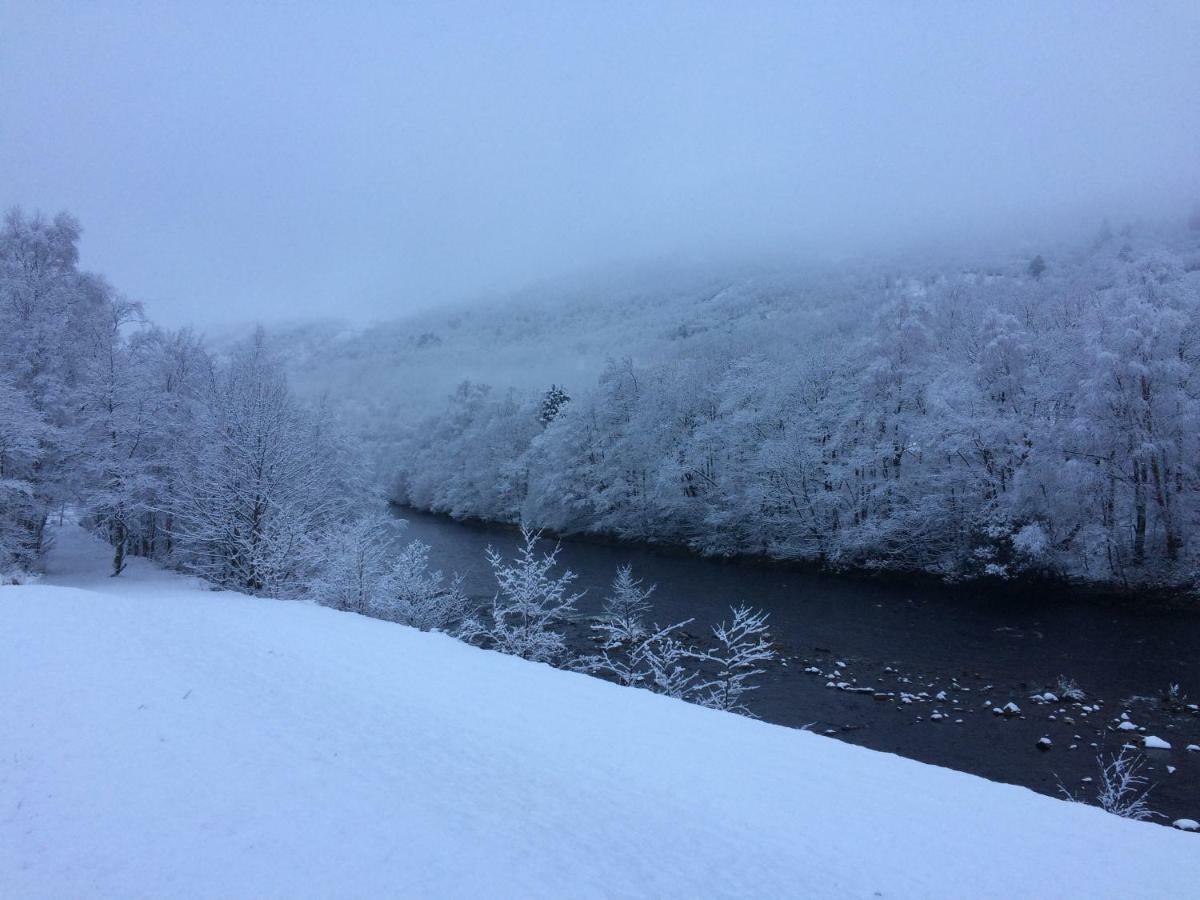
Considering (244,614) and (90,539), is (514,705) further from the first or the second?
(90,539)

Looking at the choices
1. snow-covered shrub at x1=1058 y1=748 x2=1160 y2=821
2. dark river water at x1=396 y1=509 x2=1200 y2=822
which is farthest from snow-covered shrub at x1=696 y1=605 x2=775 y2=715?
snow-covered shrub at x1=1058 y1=748 x2=1160 y2=821

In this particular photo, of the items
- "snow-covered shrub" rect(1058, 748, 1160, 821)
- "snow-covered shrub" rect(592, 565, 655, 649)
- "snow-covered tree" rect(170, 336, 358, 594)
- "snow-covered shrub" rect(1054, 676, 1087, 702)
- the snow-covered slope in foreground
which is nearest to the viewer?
the snow-covered slope in foreground

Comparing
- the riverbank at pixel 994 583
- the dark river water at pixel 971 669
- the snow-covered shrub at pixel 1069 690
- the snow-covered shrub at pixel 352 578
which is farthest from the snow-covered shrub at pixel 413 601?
the riverbank at pixel 994 583

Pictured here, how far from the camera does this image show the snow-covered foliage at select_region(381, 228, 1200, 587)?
75.5 ft

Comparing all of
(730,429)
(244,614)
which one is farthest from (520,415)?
(244,614)

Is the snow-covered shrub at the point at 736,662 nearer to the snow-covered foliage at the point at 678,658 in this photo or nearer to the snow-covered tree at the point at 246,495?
the snow-covered foliage at the point at 678,658

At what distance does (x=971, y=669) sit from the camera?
16.5 metres

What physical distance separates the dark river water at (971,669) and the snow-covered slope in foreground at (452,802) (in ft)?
22.9

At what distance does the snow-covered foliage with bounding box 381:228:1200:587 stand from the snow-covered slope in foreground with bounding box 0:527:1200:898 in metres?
22.6

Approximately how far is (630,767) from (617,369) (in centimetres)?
3977

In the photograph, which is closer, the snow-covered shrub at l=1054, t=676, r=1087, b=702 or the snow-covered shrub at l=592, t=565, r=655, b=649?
the snow-covered shrub at l=1054, t=676, r=1087, b=702

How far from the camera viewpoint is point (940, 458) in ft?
95.3

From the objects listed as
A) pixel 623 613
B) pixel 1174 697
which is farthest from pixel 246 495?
pixel 1174 697

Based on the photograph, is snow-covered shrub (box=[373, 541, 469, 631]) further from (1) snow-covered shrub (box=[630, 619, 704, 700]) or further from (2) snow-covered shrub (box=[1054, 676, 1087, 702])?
(2) snow-covered shrub (box=[1054, 676, 1087, 702])
